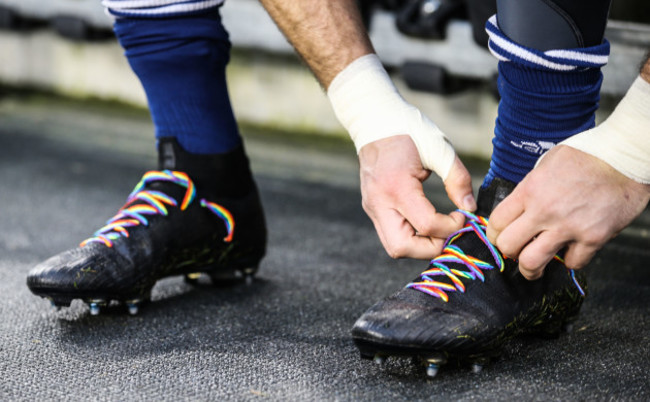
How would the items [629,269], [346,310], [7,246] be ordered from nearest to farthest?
1. [346,310]
2. [629,269]
3. [7,246]

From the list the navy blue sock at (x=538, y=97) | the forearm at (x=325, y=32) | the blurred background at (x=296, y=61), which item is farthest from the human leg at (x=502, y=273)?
the blurred background at (x=296, y=61)

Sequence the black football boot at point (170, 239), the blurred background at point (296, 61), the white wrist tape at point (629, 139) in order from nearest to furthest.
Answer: the white wrist tape at point (629, 139) < the black football boot at point (170, 239) < the blurred background at point (296, 61)

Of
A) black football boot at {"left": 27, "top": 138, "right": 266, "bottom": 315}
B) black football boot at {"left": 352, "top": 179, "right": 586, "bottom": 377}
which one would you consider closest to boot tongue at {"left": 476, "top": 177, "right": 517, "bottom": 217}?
black football boot at {"left": 352, "top": 179, "right": 586, "bottom": 377}

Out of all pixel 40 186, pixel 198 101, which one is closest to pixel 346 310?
pixel 198 101

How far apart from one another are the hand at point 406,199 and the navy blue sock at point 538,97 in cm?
6

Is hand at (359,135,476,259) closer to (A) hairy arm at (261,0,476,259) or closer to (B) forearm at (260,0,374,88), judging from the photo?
(A) hairy arm at (261,0,476,259)

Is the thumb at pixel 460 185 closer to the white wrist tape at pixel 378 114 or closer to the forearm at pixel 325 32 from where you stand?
the white wrist tape at pixel 378 114

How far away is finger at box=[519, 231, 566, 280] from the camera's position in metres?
0.72

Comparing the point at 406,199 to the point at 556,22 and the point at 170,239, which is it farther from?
the point at 170,239

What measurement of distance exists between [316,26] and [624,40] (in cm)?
71

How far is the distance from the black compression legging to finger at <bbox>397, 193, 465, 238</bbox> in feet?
0.61

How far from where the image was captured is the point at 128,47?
103cm

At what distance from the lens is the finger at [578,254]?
731mm

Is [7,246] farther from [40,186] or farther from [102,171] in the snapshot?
[102,171]
